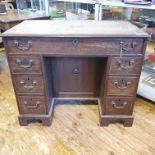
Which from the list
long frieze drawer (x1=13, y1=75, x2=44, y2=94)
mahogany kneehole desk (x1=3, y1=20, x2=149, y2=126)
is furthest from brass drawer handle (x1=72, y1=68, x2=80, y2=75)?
long frieze drawer (x1=13, y1=75, x2=44, y2=94)

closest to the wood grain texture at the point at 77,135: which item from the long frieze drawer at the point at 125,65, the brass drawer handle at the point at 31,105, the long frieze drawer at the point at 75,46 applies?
the brass drawer handle at the point at 31,105

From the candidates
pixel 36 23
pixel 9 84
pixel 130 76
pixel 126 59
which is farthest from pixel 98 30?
pixel 9 84

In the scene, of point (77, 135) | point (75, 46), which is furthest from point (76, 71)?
point (77, 135)

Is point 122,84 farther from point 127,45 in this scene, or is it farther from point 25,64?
point 25,64

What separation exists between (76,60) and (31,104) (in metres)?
0.51

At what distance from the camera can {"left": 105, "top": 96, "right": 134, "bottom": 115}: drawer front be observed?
4.33 ft

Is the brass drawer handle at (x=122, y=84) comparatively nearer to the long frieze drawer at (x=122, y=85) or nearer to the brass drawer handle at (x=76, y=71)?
the long frieze drawer at (x=122, y=85)

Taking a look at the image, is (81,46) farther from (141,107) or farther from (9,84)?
(9,84)

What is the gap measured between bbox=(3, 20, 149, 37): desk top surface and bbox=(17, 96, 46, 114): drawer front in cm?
49

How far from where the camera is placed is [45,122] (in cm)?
143

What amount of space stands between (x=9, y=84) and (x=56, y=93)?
2.45 ft

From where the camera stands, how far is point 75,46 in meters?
1.13

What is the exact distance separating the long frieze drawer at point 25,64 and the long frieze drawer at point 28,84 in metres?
0.05

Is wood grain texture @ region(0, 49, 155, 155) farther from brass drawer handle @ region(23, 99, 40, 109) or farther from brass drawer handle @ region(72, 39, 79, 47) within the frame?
brass drawer handle @ region(72, 39, 79, 47)
